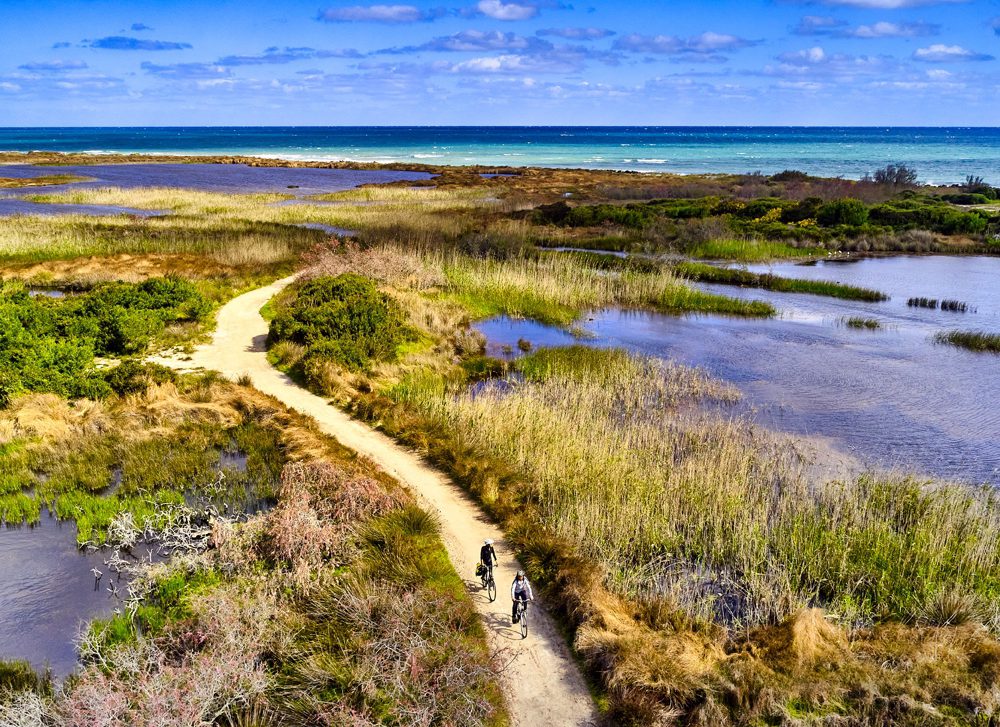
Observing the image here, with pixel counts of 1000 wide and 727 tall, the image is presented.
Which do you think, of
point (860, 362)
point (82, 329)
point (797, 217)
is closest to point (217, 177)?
point (797, 217)

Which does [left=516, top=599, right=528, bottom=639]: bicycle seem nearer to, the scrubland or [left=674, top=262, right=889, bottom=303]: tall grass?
the scrubland

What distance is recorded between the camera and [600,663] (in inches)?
483

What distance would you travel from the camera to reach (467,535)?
53.9 ft

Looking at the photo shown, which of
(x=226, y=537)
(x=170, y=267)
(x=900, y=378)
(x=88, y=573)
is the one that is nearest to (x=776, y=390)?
(x=900, y=378)

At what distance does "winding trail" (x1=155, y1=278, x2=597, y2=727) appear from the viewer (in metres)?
11.8

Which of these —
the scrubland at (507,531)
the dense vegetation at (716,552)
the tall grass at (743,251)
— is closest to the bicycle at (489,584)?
the scrubland at (507,531)

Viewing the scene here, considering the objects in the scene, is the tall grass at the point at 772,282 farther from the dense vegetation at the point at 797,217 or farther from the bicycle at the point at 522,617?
the bicycle at the point at 522,617

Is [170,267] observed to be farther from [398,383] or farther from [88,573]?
[88,573]

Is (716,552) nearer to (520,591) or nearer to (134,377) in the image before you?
(520,591)

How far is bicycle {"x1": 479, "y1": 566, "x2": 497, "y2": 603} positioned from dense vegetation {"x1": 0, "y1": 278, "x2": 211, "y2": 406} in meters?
17.5

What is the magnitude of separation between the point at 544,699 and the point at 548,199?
244 feet

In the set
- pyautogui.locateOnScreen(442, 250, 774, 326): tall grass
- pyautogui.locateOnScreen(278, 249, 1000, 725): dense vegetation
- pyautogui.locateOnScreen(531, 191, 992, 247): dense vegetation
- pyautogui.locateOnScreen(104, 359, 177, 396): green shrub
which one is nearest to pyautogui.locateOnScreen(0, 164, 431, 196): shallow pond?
pyautogui.locateOnScreen(531, 191, 992, 247): dense vegetation

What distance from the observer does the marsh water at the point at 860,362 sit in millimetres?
22375

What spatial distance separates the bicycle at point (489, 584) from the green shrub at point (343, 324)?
549 inches
